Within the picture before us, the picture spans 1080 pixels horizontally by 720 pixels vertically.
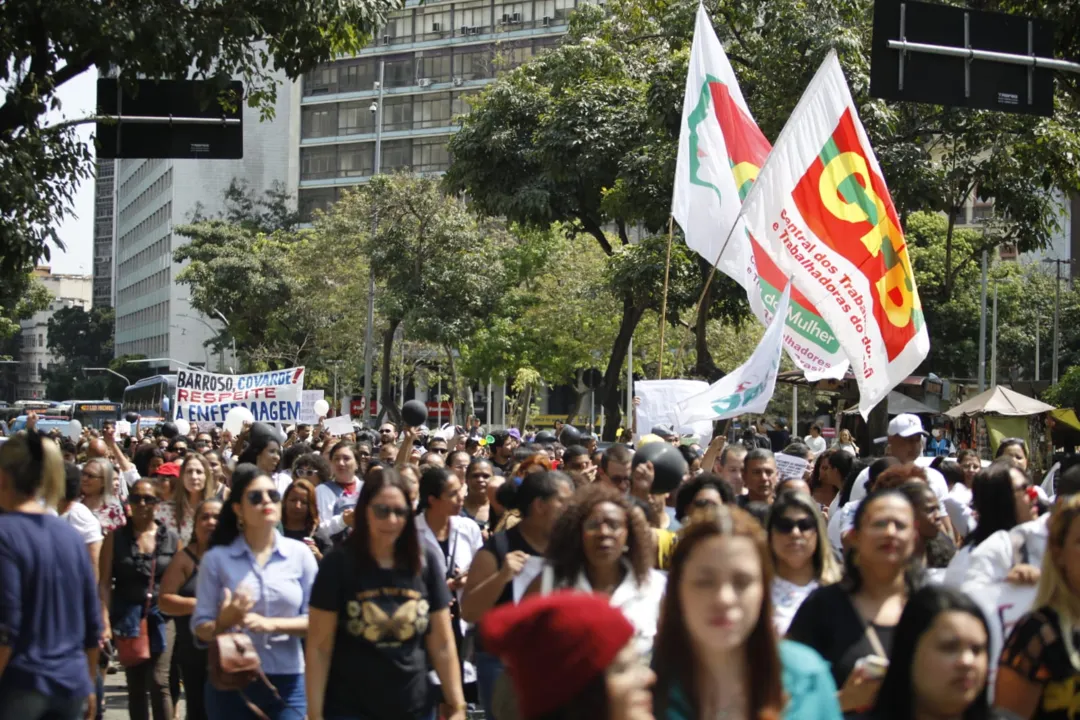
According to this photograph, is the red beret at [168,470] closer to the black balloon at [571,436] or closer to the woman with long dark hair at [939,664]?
the black balloon at [571,436]

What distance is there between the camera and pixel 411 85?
74625 mm

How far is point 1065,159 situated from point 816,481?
572 cm

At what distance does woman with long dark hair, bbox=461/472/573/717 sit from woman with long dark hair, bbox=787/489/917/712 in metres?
1.53

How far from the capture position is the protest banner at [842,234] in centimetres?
1171

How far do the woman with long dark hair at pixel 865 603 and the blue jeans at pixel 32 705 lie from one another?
256 centimetres

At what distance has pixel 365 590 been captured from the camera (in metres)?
5.19

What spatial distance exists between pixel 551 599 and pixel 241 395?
2136cm

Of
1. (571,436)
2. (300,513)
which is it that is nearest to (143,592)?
(300,513)

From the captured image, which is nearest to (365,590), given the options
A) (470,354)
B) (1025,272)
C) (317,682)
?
(317,682)

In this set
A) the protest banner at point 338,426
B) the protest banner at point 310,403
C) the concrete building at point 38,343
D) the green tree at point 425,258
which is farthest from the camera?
the concrete building at point 38,343

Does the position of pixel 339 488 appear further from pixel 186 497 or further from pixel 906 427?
pixel 906 427

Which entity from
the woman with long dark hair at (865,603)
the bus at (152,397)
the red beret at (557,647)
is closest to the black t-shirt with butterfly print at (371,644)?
the woman with long dark hair at (865,603)

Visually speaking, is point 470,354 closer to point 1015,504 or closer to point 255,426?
point 255,426

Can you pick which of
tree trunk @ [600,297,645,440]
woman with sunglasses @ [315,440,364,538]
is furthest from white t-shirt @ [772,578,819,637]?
tree trunk @ [600,297,645,440]
